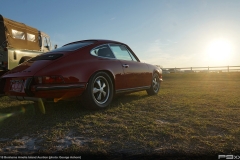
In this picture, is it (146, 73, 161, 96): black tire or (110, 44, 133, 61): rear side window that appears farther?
(146, 73, 161, 96): black tire

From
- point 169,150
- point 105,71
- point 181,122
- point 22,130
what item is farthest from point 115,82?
point 169,150

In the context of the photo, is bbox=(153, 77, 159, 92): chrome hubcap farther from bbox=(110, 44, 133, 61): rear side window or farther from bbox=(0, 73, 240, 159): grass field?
bbox=(0, 73, 240, 159): grass field

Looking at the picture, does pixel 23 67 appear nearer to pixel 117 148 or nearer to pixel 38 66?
pixel 38 66

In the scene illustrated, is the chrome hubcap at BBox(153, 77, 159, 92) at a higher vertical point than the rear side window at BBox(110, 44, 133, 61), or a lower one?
lower

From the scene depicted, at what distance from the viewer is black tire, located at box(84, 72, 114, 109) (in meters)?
3.23

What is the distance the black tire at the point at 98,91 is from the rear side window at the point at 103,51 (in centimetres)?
44

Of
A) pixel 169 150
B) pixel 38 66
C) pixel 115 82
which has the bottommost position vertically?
pixel 169 150

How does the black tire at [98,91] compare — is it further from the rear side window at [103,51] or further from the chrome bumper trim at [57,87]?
the rear side window at [103,51]

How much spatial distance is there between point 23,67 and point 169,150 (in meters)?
2.68

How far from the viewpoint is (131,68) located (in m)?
4.28

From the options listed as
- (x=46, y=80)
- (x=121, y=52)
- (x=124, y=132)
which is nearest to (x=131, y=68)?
(x=121, y=52)

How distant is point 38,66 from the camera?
3010mm

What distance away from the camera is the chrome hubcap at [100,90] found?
11.3 ft

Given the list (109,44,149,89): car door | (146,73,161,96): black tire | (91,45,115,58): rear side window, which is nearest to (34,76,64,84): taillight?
(91,45,115,58): rear side window
